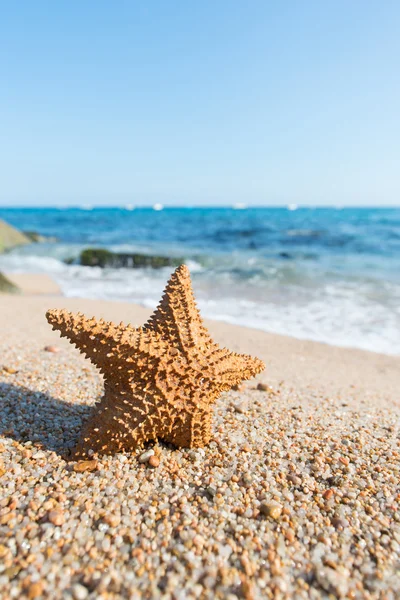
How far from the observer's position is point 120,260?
19969 millimetres

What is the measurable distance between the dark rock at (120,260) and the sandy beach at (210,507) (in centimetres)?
1582

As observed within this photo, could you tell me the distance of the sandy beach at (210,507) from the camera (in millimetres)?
2059

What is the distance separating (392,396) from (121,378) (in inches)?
161

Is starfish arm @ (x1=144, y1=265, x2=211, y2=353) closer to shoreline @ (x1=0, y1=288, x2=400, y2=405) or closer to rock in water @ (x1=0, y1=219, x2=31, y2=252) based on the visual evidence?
shoreline @ (x1=0, y1=288, x2=400, y2=405)


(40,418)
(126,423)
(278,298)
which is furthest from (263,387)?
(278,298)

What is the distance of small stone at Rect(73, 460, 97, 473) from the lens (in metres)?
2.77

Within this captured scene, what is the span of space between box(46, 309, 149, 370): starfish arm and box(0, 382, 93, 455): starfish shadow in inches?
29.9

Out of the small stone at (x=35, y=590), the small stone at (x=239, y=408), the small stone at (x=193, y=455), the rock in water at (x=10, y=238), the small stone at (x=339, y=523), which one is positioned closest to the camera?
the small stone at (x=35, y=590)

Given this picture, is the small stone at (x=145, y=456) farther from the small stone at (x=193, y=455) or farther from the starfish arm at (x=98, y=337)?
the starfish arm at (x=98, y=337)

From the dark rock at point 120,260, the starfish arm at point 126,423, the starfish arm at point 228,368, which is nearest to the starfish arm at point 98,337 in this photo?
the starfish arm at point 126,423

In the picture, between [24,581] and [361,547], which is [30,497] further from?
[361,547]

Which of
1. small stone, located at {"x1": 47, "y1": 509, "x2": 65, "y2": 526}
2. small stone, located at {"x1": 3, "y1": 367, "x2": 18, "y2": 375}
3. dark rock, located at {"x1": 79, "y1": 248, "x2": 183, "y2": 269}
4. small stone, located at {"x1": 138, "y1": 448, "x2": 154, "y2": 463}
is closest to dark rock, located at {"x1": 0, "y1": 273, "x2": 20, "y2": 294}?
dark rock, located at {"x1": 79, "y1": 248, "x2": 183, "y2": 269}

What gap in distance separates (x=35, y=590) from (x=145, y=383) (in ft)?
4.39

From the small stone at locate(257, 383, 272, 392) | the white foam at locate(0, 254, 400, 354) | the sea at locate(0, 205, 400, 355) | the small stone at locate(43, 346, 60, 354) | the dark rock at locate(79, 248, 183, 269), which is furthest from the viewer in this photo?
the dark rock at locate(79, 248, 183, 269)
